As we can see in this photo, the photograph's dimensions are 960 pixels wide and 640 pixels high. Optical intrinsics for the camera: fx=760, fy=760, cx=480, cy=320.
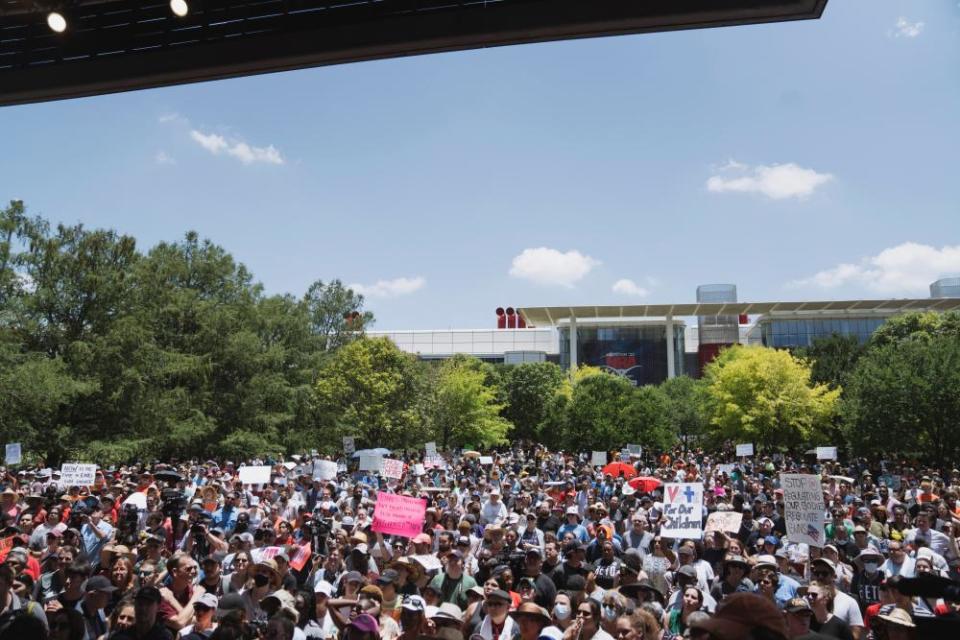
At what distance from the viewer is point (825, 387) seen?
4759 cm

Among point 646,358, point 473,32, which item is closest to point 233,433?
point 473,32

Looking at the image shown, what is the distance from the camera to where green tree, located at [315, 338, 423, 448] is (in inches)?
1757

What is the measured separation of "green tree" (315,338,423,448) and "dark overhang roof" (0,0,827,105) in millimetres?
37015

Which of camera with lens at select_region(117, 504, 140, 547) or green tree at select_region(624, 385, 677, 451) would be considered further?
green tree at select_region(624, 385, 677, 451)

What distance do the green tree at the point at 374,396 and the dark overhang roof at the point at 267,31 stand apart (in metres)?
37.0

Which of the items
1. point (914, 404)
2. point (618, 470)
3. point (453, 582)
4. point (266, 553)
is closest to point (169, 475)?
point (266, 553)

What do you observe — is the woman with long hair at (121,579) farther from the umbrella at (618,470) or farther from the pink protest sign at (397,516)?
the umbrella at (618,470)

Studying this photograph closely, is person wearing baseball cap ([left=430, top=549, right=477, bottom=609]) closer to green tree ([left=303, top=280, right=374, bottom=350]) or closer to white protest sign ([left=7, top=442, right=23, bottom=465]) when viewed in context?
white protest sign ([left=7, top=442, right=23, bottom=465])

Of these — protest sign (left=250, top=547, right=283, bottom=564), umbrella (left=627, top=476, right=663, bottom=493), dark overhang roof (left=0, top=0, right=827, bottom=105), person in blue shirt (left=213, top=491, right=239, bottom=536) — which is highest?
dark overhang roof (left=0, top=0, right=827, bottom=105)

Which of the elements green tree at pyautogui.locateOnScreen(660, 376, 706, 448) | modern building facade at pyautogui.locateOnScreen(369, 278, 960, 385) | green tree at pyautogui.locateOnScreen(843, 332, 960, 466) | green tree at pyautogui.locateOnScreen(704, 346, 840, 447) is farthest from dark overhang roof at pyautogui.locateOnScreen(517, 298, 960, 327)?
green tree at pyautogui.locateOnScreen(843, 332, 960, 466)

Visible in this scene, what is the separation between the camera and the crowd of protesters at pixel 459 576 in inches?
203

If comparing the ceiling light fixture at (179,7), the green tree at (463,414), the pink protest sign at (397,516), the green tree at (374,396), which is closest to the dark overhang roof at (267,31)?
the ceiling light fixture at (179,7)

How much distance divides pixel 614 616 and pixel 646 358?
97.6 metres

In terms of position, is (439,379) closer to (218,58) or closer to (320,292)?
(320,292)
